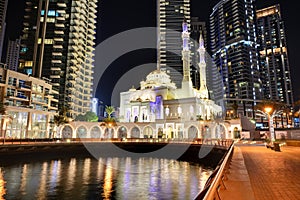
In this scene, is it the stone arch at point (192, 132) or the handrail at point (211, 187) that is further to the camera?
the stone arch at point (192, 132)

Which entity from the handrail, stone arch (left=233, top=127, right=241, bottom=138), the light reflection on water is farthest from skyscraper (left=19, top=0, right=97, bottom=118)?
the handrail

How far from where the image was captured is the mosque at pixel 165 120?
61.8 m

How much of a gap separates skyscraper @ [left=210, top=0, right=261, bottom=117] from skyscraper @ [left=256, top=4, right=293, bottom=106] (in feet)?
96.6

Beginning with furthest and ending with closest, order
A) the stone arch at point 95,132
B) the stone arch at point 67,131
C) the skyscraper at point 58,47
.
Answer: the skyscraper at point 58,47, the stone arch at point 95,132, the stone arch at point 67,131

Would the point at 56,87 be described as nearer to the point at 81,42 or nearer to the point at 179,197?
the point at 81,42

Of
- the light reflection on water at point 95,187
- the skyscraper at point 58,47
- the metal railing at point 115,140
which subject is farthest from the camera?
the skyscraper at point 58,47

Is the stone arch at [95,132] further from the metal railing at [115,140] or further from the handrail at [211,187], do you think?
the handrail at [211,187]

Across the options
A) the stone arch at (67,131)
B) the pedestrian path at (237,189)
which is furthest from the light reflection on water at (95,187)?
the stone arch at (67,131)

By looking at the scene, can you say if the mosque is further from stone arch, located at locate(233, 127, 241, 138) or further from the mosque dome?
A: the mosque dome

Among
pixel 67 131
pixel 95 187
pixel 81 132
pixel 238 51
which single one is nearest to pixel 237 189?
pixel 95 187

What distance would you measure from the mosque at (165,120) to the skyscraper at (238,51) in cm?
7241

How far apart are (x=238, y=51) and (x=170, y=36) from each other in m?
46.4

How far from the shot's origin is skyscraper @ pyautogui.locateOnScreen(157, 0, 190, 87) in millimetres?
149750

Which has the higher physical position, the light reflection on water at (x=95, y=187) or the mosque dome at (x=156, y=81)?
the mosque dome at (x=156, y=81)
